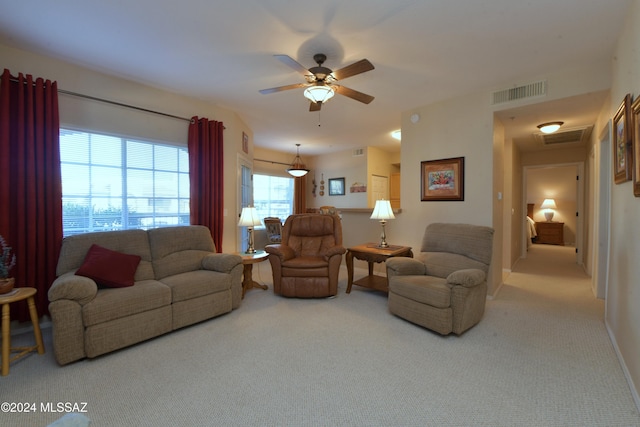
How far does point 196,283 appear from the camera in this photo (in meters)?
2.77

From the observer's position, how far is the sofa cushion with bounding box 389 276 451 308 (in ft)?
8.20

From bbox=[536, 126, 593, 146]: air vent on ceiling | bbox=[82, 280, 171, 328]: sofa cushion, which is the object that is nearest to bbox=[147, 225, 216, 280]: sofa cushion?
bbox=[82, 280, 171, 328]: sofa cushion

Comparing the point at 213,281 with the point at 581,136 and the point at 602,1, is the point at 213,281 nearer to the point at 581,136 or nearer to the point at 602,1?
the point at 602,1

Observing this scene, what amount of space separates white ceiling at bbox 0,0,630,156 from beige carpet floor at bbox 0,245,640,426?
267 centimetres

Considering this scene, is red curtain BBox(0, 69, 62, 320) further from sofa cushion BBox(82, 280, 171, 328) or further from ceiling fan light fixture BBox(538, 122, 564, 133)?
ceiling fan light fixture BBox(538, 122, 564, 133)

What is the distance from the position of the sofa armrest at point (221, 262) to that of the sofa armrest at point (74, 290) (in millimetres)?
1087

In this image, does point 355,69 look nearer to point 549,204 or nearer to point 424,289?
point 424,289

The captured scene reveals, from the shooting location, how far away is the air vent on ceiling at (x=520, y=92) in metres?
3.11

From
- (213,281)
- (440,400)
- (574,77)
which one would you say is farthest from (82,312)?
(574,77)

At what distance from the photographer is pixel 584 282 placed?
4219mm

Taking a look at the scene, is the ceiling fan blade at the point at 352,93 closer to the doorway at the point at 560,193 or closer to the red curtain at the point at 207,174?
the red curtain at the point at 207,174

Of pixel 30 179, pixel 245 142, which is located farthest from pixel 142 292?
pixel 245 142

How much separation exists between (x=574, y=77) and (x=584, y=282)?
3.12 meters

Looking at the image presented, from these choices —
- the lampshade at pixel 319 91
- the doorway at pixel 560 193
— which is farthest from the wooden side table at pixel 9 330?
the doorway at pixel 560 193
